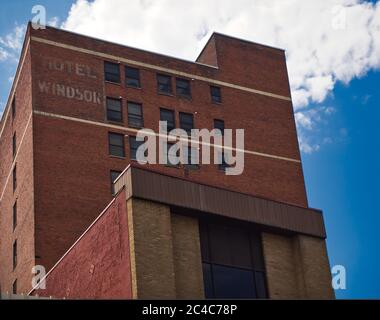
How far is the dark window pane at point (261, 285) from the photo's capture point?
32.7 meters

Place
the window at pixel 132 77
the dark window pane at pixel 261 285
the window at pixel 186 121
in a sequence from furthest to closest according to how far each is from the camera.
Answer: the window at pixel 186 121
the window at pixel 132 77
the dark window pane at pixel 261 285

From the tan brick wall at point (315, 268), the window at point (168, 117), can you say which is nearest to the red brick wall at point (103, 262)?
the tan brick wall at point (315, 268)

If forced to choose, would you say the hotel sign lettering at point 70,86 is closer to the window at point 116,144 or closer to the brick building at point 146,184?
the brick building at point 146,184

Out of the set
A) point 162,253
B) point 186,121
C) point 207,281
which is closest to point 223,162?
point 186,121

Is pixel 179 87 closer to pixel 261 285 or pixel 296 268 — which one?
pixel 296 268

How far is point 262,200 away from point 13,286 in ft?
81.5

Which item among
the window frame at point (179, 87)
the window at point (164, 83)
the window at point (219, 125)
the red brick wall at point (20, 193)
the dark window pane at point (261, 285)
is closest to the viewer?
the dark window pane at point (261, 285)

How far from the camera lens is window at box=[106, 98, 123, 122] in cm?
5400

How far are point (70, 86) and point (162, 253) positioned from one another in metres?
25.9

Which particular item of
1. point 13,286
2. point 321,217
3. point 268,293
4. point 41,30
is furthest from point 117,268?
point 41,30

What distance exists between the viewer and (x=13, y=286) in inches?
2069

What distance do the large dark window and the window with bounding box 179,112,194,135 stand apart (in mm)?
23559

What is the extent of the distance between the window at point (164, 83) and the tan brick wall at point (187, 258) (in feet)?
86.6
